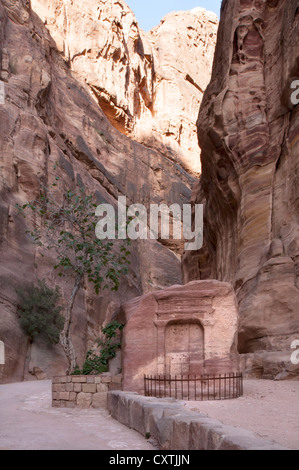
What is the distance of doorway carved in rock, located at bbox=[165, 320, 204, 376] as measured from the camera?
1255 centimetres

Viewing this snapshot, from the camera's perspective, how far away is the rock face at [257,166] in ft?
55.7

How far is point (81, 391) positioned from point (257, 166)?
1423 cm

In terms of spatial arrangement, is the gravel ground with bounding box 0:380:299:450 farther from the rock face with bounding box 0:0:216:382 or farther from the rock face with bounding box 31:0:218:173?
the rock face with bounding box 31:0:218:173

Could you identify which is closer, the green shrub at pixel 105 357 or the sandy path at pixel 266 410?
the sandy path at pixel 266 410

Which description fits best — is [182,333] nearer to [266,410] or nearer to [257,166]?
[266,410]

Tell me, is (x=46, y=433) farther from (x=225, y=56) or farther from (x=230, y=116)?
(x=225, y=56)

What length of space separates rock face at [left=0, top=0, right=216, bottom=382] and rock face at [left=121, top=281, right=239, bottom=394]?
10497 mm

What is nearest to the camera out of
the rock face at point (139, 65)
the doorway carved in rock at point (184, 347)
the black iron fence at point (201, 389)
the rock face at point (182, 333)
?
the black iron fence at point (201, 389)

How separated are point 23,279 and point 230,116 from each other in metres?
14.3

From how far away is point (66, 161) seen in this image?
33156mm

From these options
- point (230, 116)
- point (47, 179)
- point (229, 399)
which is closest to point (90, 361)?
point (229, 399)

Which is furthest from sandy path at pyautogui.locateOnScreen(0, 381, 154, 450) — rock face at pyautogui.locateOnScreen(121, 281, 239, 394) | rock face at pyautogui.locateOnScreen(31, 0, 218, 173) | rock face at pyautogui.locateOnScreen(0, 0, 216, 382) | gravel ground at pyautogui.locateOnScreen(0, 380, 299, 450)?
rock face at pyautogui.locateOnScreen(31, 0, 218, 173)

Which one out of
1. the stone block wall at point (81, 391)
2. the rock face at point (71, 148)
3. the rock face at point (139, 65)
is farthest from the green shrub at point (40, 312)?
the rock face at point (139, 65)

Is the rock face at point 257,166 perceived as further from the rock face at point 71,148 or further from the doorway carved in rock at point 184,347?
the rock face at point 71,148
